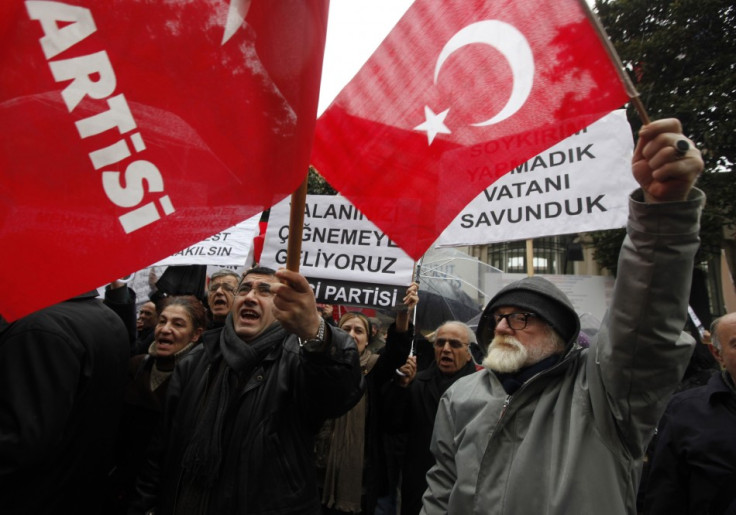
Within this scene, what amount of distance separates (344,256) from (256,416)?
195cm

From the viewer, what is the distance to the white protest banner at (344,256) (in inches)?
141

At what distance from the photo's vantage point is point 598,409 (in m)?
1.54

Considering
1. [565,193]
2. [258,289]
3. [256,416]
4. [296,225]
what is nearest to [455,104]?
[296,225]

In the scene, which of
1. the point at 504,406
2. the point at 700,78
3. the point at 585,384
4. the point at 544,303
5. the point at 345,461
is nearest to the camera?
the point at 585,384

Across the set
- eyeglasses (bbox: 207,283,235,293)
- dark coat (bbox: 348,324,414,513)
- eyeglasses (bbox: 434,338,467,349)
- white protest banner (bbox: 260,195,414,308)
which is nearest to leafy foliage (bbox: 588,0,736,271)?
white protest banner (bbox: 260,195,414,308)

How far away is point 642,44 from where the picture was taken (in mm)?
11516

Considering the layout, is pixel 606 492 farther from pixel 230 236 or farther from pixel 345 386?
pixel 230 236

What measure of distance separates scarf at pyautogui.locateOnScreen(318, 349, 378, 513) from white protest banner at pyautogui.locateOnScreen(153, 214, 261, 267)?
81.6 inches

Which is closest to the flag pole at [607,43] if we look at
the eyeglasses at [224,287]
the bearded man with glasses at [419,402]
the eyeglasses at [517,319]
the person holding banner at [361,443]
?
the eyeglasses at [517,319]

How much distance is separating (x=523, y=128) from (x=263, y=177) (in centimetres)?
98

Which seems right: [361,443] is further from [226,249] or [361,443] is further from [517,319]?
[226,249]

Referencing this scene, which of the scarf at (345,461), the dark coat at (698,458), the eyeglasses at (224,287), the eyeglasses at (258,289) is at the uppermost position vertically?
the eyeglasses at (224,287)

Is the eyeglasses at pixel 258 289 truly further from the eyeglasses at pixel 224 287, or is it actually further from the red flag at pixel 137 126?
the eyeglasses at pixel 224 287

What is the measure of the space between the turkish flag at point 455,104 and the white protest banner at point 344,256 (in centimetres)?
156
